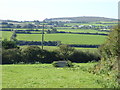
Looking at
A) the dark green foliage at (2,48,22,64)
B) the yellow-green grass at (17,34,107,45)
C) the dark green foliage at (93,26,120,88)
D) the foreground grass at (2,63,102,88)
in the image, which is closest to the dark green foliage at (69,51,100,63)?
the dark green foliage at (2,48,22,64)

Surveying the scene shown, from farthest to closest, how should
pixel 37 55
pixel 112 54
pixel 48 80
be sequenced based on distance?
pixel 37 55, pixel 112 54, pixel 48 80

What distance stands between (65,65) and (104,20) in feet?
488

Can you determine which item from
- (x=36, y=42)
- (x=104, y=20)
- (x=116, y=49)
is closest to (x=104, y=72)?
(x=116, y=49)

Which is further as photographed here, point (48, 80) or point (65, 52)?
point (65, 52)

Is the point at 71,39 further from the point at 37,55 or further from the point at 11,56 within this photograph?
the point at 11,56

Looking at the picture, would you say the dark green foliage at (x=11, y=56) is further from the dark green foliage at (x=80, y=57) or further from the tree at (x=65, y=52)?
the dark green foliage at (x=80, y=57)

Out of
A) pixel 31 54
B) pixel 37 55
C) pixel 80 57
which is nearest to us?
pixel 31 54

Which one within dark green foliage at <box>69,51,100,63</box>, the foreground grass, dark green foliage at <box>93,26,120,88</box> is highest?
dark green foliage at <box>93,26,120,88</box>

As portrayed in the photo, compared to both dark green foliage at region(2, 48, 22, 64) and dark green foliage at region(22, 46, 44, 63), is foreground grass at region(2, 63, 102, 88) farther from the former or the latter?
dark green foliage at region(22, 46, 44, 63)

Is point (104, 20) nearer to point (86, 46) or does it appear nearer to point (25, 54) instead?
point (86, 46)

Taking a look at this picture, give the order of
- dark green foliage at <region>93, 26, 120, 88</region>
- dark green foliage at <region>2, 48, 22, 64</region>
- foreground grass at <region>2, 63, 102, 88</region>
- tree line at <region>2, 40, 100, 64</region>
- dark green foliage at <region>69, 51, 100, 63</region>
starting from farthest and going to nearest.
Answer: dark green foliage at <region>69, 51, 100, 63</region>
tree line at <region>2, 40, 100, 64</region>
dark green foliage at <region>2, 48, 22, 64</region>
dark green foliage at <region>93, 26, 120, 88</region>
foreground grass at <region>2, 63, 102, 88</region>

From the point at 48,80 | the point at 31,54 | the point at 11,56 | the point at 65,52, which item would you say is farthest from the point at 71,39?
the point at 48,80

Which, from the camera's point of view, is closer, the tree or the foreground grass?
the foreground grass

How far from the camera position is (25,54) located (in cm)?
4388
